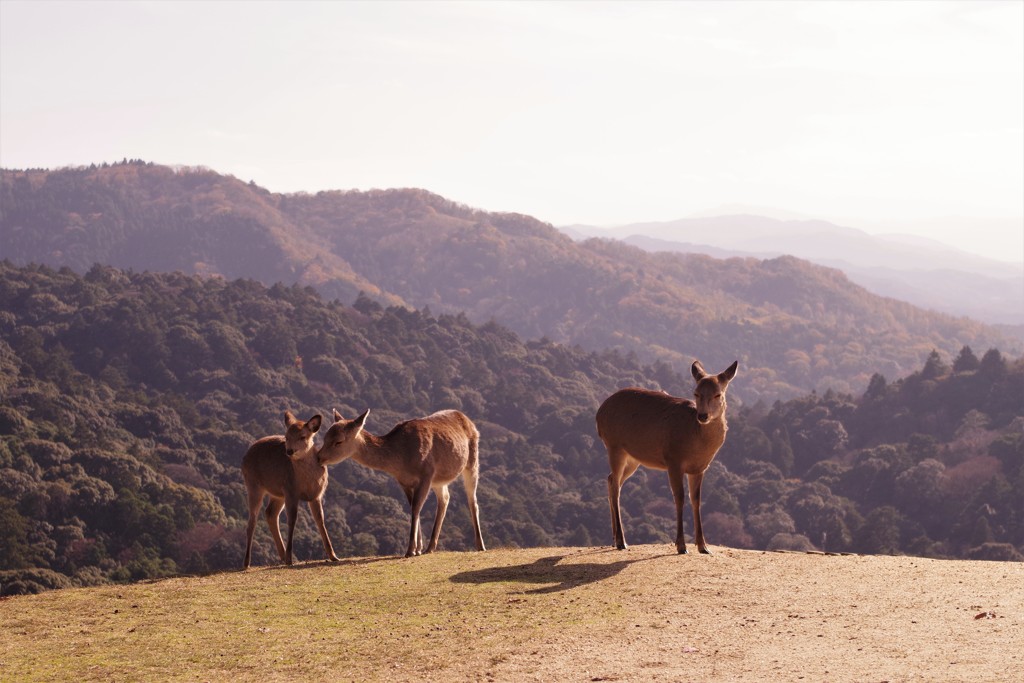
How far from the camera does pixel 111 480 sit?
59781 millimetres

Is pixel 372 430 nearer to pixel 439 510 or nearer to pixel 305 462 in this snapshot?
pixel 439 510

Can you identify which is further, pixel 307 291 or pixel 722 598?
pixel 307 291

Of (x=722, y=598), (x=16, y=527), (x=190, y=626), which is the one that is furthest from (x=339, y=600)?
(x=16, y=527)

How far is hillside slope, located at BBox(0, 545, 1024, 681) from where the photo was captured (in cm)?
1266

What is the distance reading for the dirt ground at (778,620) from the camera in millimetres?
12383

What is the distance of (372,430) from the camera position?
9150cm

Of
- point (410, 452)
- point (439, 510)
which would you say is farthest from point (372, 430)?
point (410, 452)

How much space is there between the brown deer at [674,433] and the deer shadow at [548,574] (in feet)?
4.33

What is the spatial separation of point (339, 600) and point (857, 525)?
222 ft

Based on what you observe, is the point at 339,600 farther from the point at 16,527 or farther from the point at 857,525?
the point at 857,525

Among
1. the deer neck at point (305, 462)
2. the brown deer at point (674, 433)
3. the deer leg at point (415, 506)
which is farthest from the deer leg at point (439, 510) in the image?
the brown deer at point (674, 433)

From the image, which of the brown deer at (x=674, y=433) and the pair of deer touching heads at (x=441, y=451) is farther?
the pair of deer touching heads at (x=441, y=451)

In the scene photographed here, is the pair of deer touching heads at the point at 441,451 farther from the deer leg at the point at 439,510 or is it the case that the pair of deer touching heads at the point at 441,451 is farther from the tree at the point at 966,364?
the tree at the point at 966,364

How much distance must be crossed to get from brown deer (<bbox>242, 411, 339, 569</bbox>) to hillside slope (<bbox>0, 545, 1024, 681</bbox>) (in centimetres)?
128
